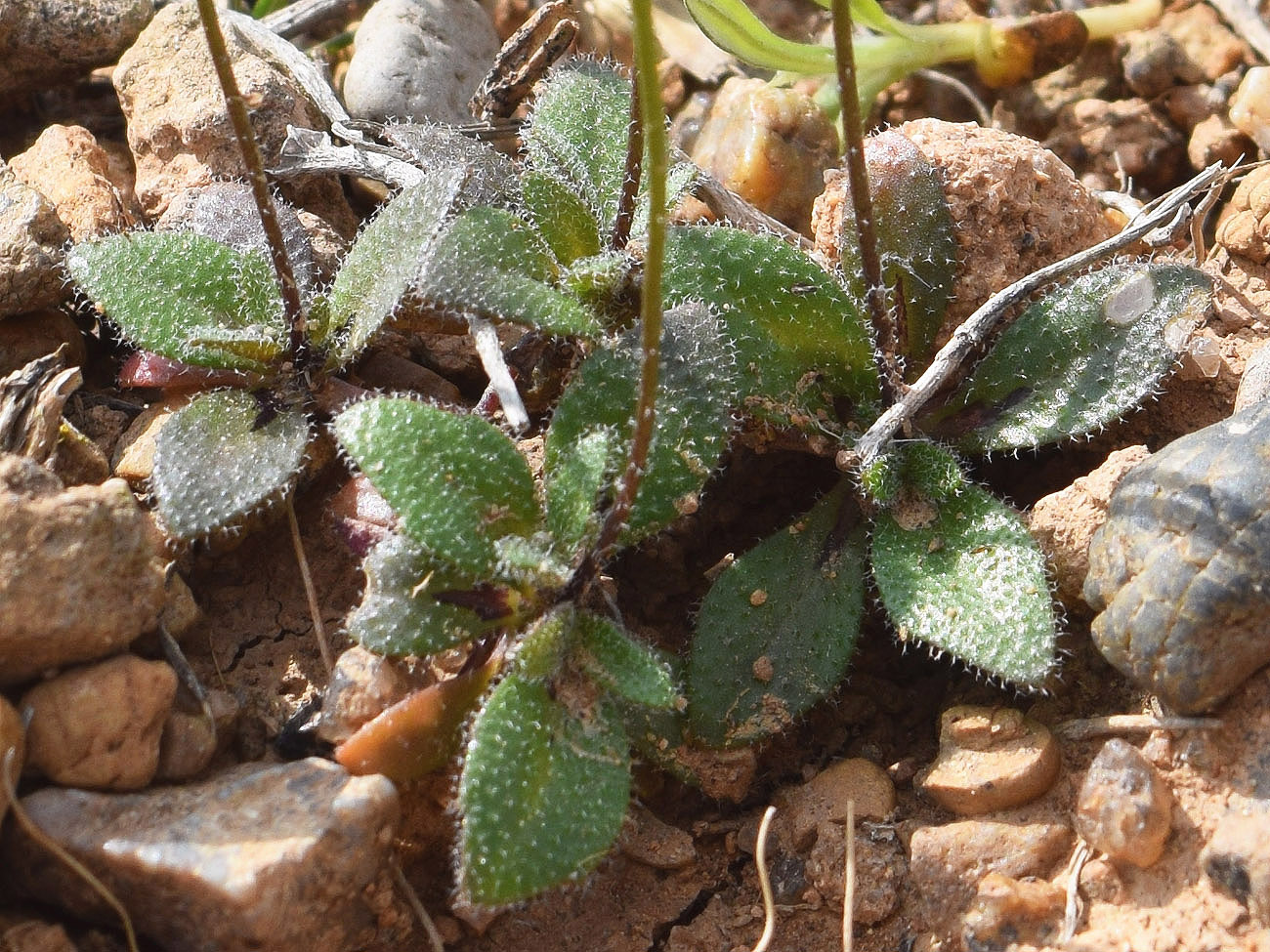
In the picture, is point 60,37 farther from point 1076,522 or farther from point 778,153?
point 1076,522

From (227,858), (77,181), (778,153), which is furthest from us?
(778,153)

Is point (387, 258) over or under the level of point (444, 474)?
over

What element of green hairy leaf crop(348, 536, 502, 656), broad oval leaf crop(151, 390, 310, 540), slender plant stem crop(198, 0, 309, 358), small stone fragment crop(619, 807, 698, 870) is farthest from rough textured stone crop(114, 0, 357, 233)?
small stone fragment crop(619, 807, 698, 870)

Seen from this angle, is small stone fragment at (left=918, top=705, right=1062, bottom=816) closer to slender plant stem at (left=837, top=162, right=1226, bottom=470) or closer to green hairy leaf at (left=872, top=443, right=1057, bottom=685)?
green hairy leaf at (left=872, top=443, right=1057, bottom=685)

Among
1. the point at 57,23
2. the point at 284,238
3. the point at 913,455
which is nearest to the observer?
the point at 913,455

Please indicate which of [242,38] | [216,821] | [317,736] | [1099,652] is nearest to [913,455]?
[1099,652]

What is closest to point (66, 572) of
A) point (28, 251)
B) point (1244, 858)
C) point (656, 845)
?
point (28, 251)

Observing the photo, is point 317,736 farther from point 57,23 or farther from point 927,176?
point 57,23
